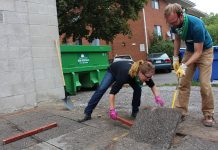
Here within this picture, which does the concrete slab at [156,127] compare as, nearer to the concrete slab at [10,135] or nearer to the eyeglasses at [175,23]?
the eyeglasses at [175,23]

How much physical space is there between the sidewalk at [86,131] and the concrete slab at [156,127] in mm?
102

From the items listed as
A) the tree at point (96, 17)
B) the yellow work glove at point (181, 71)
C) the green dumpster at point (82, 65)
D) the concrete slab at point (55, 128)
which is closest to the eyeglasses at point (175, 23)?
the yellow work glove at point (181, 71)

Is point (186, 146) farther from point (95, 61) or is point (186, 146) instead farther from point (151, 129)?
point (95, 61)

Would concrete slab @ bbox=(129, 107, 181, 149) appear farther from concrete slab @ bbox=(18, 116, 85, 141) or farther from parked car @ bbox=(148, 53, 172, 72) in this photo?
parked car @ bbox=(148, 53, 172, 72)

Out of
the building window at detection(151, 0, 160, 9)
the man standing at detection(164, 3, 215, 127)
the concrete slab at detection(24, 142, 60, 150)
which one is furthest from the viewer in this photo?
the building window at detection(151, 0, 160, 9)

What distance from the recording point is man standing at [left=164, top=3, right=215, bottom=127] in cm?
457

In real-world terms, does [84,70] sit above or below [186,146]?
above

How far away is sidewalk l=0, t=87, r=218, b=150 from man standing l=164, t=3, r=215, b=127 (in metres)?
0.35

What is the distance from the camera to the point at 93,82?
9.71 m

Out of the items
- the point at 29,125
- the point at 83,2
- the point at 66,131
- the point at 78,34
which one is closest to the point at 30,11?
the point at 29,125

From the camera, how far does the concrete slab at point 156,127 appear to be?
4125mm

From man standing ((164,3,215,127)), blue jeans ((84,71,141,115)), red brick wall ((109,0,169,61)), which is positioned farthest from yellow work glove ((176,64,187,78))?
red brick wall ((109,0,169,61))

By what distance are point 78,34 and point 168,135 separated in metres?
13.7

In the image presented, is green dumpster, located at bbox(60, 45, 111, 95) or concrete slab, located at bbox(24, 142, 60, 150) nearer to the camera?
concrete slab, located at bbox(24, 142, 60, 150)
